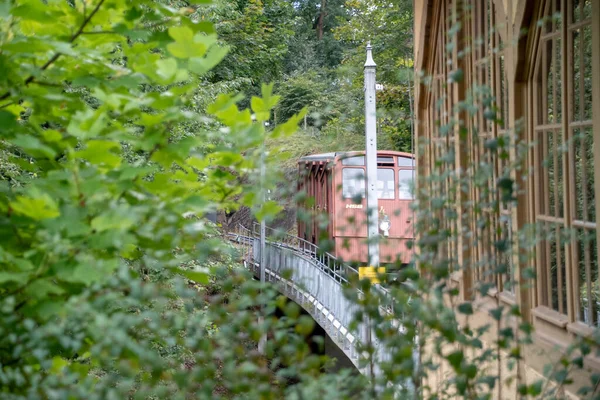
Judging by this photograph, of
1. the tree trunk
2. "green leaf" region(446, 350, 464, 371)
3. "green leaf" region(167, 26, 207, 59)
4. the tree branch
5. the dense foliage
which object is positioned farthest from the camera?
the tree trunk

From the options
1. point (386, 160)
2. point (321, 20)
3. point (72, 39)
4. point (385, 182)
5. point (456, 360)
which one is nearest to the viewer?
point (456, 360)

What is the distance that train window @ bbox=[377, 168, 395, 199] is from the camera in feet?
66.0

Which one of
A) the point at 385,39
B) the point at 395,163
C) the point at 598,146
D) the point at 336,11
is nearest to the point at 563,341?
the point at 598,146

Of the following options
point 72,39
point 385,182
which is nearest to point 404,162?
point 385,182

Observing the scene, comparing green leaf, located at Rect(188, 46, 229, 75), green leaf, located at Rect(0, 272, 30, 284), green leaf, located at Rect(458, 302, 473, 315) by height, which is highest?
green leaf, located at Rect(188, 46, 229, 75)

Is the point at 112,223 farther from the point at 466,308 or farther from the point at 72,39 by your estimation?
the point at 466,308

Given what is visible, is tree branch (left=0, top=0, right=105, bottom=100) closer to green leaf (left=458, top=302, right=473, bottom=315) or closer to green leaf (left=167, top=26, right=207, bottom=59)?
green leaf (left=167, top=26, right=207, bottom=59)

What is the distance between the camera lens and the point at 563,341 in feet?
17.9

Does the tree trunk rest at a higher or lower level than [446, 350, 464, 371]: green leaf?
higher

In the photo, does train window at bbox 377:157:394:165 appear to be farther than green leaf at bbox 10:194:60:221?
Yes

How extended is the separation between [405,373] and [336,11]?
39811 millimetres

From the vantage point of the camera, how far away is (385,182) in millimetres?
20312

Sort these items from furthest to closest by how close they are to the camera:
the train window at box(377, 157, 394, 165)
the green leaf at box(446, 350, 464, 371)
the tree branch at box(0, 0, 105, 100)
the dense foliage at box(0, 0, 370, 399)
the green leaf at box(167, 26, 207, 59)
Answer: the train window at box(377, 157, 394, 165), the tree branch at box(0, 0, 105, 100), the green leaf at box(167, 26, 207, 59), the green leaf at box(446, 350, 464, 371), the dense foliage at box(0, 0, 370, 399)

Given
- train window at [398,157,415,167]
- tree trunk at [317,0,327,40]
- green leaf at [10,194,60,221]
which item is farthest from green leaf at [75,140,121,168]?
tree trunk at [317,0,327,40]
